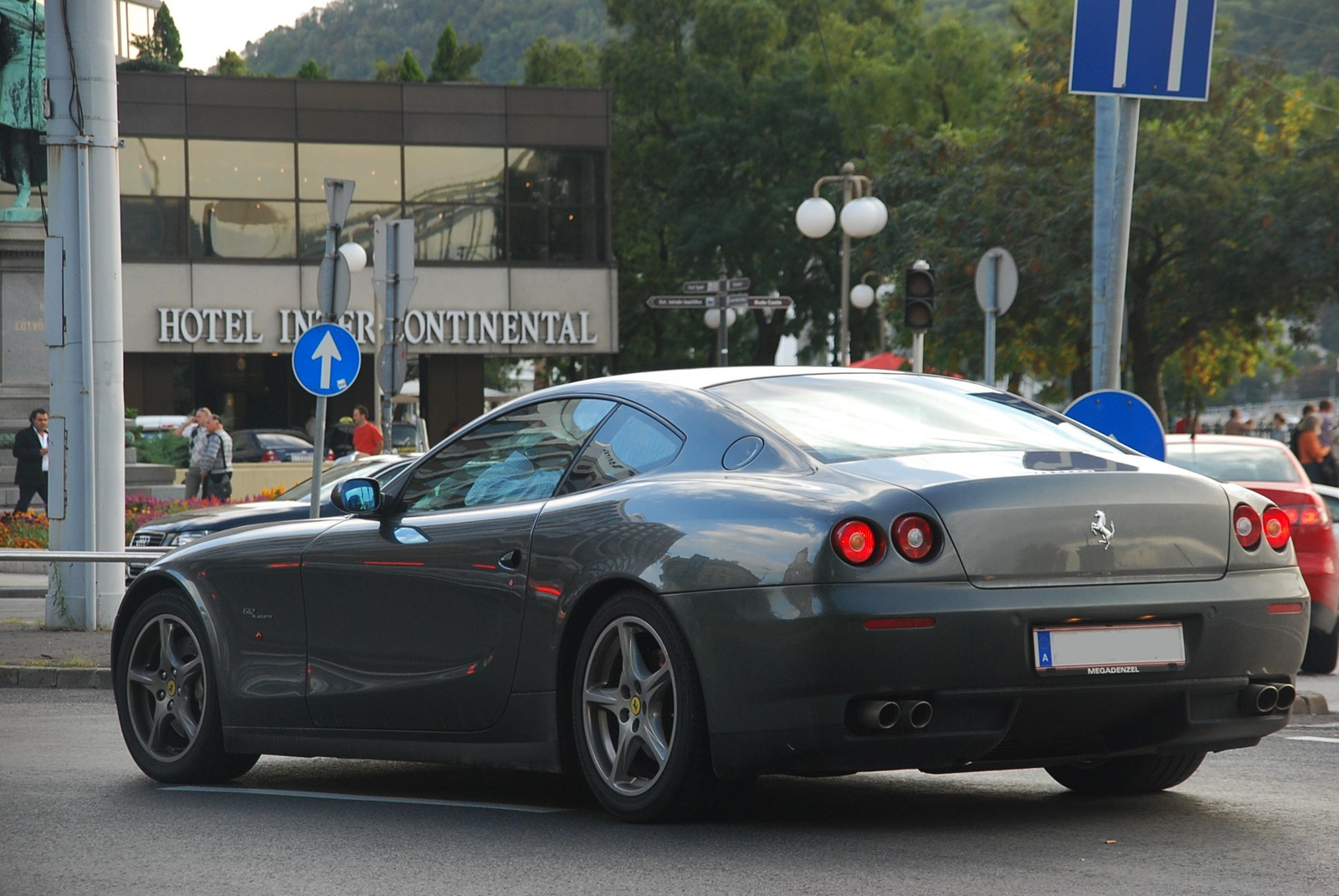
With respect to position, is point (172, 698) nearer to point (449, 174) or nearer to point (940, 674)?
point (940, 674)

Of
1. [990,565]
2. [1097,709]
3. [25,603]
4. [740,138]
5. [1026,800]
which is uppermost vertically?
[740,138]

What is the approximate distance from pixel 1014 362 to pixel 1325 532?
3480cm

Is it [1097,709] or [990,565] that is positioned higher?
[990,565]

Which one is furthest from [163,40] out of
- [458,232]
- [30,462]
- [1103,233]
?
[1103,233]

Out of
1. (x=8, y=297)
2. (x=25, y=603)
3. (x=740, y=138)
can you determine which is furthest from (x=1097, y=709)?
(x=740, y=138)

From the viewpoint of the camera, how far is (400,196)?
52.7m

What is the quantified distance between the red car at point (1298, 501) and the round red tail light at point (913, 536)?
6.82 metres

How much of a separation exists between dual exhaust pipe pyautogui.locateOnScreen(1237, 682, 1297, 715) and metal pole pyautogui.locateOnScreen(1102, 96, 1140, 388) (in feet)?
20.5

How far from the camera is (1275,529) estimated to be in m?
5.88

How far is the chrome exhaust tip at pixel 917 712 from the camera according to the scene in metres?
5.26

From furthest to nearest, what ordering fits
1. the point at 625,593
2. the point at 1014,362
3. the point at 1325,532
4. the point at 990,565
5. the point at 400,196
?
the point at 400,196, the point at 1014,362, the point at 1325,532, the point at 625,593, the point at 990,565

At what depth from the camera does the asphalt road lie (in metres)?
4.98

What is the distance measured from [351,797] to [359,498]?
1024 millimetres

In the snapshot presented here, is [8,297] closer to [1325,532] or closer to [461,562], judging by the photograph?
[1325,532]
